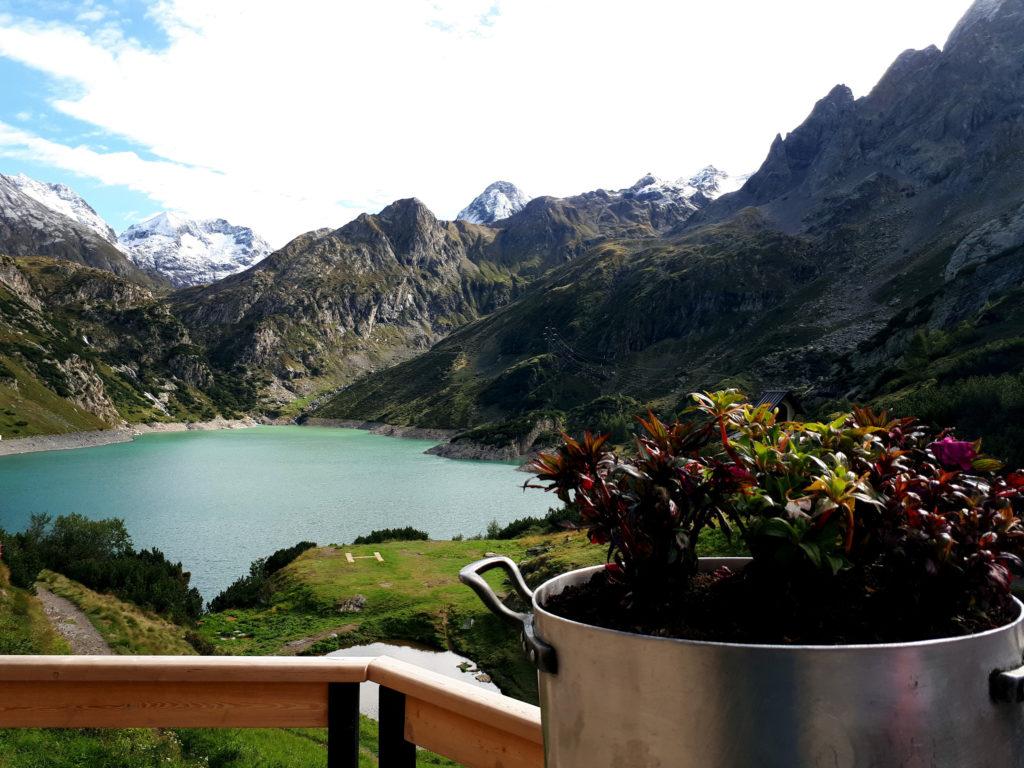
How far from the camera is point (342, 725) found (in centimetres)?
240

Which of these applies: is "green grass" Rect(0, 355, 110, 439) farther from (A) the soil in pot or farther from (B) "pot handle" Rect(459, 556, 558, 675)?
(A) the soil in pot

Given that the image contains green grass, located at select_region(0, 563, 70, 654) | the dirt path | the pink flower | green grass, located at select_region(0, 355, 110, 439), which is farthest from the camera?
green grass, located at select_region(0, 355, 110, 439)

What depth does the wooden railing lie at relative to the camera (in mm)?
2393

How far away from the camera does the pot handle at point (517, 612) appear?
4.49 ft

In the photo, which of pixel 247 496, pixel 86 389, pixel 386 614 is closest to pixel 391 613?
pixel 386 614

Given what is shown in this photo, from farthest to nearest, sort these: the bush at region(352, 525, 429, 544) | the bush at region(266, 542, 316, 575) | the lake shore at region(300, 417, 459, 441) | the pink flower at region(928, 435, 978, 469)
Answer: the lake shore at region(300, 417, 459, 441), the bush at region(352, 525, 429, 544), the bush at region(266, 542, 316, 575), the pink flower at region(928, 435, 978, 469)

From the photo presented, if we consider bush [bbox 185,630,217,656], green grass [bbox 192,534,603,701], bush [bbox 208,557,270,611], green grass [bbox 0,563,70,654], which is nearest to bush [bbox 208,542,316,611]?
bush [bbox 208,557,270,611]

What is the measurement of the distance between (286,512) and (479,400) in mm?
113233

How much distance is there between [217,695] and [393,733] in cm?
64

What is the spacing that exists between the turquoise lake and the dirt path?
10.7 meters

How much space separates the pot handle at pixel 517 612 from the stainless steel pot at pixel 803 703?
12 cm

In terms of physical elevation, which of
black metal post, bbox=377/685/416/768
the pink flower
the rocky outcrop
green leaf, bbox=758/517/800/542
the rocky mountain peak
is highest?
the rocky mountain peak

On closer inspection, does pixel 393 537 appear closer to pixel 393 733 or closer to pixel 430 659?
pixel 430 659

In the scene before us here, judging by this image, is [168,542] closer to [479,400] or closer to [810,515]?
[810,515]
